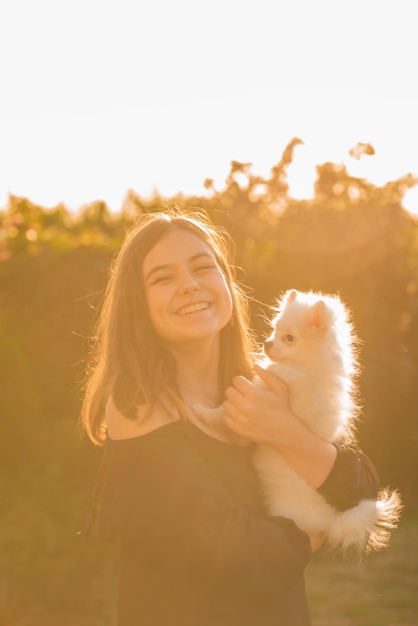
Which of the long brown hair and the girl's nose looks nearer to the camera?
the long brown hair

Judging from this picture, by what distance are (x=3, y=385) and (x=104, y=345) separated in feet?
12.0

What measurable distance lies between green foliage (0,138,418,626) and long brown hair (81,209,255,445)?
66.2 inches

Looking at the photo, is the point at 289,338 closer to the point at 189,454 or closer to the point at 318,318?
the point at 318,318

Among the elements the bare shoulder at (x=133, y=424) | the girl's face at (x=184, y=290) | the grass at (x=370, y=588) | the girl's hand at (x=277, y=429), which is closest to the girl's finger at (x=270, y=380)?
the girl's hand at (x=277, y=429)

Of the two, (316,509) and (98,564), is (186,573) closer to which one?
(316,509)

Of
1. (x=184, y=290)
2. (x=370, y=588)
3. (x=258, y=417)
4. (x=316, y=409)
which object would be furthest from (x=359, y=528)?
(x=370, y=588)

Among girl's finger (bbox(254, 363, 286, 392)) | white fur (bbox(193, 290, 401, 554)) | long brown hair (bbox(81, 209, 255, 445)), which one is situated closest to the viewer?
long brown hair (bbox(81, 209, 255, 445))

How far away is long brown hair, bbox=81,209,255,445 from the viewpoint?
340cm

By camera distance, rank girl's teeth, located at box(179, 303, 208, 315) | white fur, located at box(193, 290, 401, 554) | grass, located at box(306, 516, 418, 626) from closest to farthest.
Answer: girl's teeth, located at box(179, 303, 208, 315), white fur, located at box(193, 290, 401, 554), grass, located at box(306, 516, 418, 626)

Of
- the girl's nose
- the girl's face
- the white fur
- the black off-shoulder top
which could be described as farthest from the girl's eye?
the black off-shoulder top

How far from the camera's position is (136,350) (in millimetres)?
3555

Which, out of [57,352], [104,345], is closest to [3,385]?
[57,352]

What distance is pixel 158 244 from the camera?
11.9 ft

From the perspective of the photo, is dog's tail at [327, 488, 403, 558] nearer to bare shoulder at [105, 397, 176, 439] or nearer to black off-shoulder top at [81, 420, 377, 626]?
black off-shoulder top at [81, 420, 377, 626]
